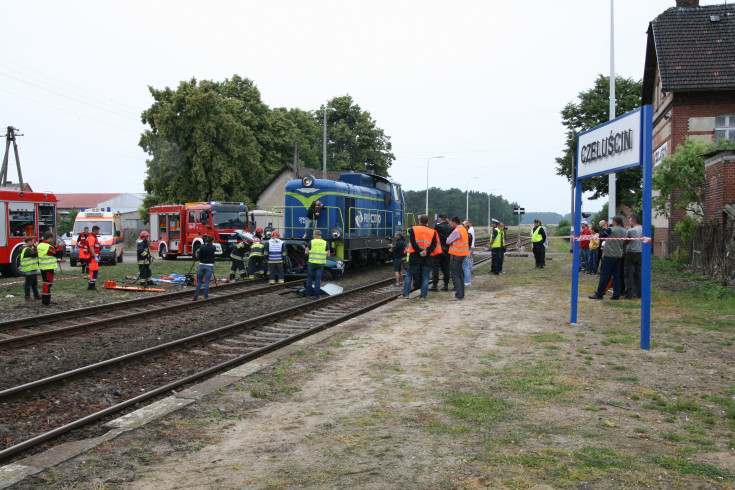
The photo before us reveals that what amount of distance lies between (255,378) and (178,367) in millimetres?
1886

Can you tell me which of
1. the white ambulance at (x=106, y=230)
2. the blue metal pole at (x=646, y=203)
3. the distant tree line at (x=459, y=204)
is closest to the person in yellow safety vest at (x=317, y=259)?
the blue metal pole at (x=646, y=203)

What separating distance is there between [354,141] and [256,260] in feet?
145

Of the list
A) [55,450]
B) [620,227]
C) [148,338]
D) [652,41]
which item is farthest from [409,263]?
[652,41]

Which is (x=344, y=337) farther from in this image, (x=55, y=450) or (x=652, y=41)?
(x=652, y=41)

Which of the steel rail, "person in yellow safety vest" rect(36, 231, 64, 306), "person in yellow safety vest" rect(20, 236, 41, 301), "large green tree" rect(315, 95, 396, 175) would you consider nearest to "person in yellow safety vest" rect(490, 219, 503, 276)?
the steel rail

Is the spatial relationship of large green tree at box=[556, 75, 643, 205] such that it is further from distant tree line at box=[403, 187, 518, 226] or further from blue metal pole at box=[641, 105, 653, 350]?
distant tree line at box=[403, 187, 518, 226]

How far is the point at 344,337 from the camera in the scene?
9.23 m

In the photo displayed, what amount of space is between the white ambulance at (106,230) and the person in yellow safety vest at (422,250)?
1766 cm

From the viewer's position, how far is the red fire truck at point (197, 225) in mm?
29422

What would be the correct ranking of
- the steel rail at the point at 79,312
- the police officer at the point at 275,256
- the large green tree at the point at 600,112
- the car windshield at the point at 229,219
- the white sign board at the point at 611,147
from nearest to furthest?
the white sign board at the point at 611,147, the steel rail at the point at 79,312, the police officer at the point at 275,256, the car windshield at the point at 229,219, the large green tree at the point at 600,112

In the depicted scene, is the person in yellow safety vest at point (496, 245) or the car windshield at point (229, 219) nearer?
the person in yellow safety vest at point (496, 245)

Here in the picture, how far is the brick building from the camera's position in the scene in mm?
22734

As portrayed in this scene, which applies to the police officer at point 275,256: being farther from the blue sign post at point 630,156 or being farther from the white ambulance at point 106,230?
the white ambulance at point 106,230

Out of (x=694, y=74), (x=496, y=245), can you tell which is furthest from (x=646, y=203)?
(x=694, y=74)
